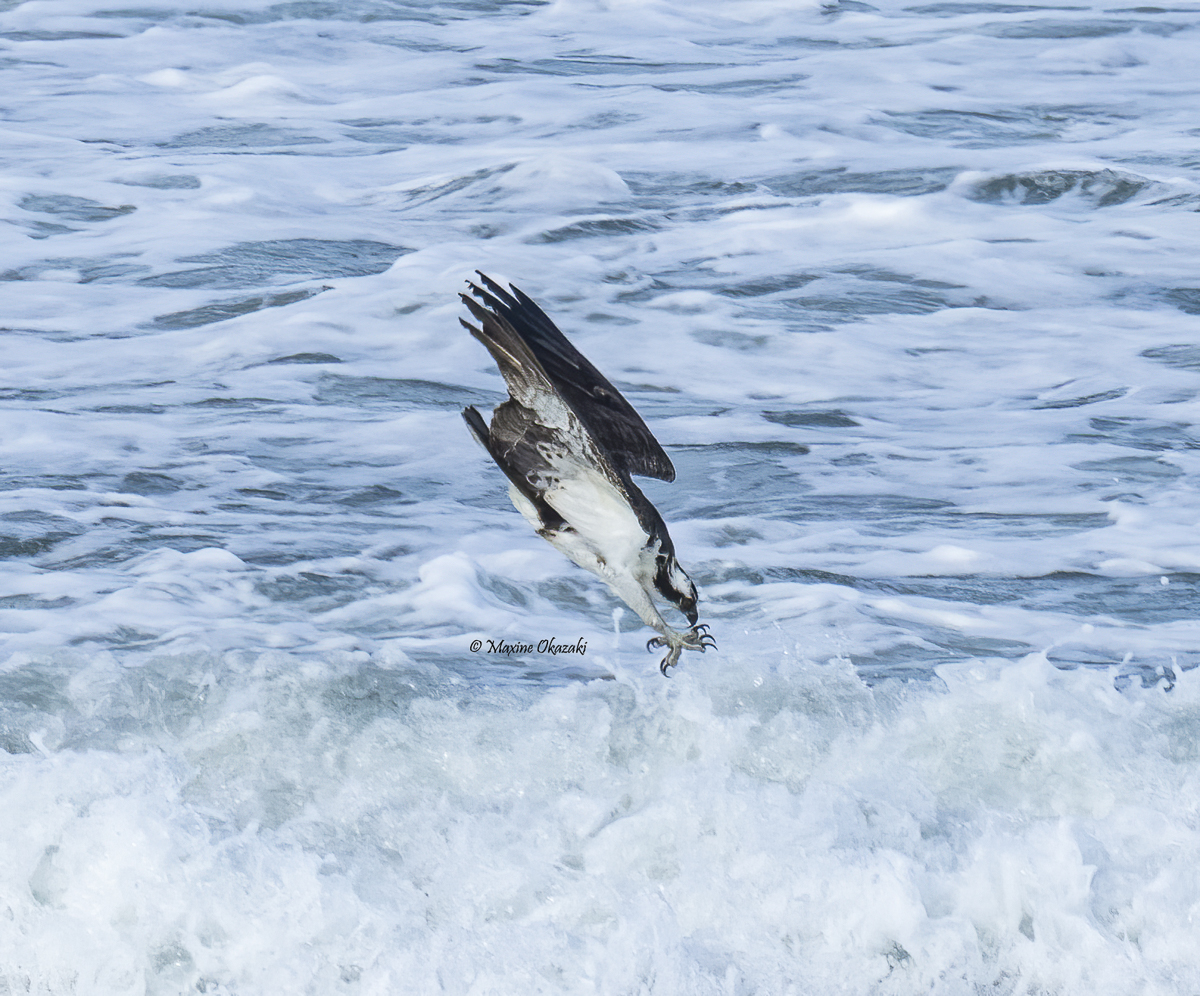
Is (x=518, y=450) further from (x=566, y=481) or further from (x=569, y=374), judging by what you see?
(x=569, y=374)

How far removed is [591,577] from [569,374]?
2212mm

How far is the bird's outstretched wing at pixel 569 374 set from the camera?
2770mm

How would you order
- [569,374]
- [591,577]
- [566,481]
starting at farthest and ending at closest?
[591,577] → [569,374] → [566,481]

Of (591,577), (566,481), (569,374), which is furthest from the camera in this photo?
(591,577)

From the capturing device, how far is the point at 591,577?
17.1 ft

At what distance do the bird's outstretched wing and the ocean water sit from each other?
969mm

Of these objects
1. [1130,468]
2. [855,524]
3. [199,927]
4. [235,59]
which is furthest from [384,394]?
[235,59]

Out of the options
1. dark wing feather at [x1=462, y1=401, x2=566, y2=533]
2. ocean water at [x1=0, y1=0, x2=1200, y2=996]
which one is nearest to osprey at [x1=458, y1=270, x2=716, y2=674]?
dark wing feather at [x1=462, y1=401, x2=566, y2=533]

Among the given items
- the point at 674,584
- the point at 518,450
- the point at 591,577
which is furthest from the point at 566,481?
the point at 591,577

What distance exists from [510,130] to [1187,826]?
8954 millimetres

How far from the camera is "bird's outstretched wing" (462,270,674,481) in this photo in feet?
9.09

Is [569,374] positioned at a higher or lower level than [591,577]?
higher

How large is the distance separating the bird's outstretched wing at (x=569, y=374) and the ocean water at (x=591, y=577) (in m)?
0.97

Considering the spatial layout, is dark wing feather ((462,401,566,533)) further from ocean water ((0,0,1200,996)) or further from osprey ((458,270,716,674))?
ocean water ((0,0,1200,996))
